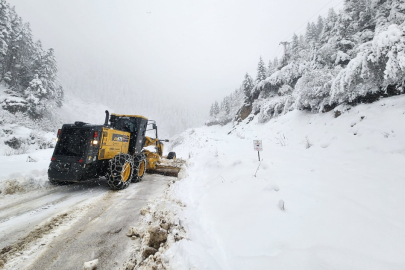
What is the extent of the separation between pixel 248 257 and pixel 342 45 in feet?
69.6

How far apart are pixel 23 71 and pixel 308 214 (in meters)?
43.9

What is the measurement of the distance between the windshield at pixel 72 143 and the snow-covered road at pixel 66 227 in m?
1.11

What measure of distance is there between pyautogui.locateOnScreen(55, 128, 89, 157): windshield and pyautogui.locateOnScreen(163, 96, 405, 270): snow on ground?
3.01 m

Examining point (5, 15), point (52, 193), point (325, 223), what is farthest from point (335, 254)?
point (5, 15)

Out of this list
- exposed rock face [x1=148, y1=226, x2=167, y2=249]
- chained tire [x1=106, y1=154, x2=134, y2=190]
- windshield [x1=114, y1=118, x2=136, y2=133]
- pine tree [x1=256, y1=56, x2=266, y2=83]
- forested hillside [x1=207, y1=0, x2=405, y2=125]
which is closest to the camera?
exposed rock face [x1=148, y1=226, x2=167, y2=249]

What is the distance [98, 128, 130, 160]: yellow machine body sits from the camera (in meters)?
5.23

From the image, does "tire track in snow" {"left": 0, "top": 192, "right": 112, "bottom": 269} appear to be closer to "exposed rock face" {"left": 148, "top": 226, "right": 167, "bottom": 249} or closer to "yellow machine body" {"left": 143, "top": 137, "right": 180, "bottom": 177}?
"exposed rock face" {"left": 148, "top": 226, "right": 167, "bottom": 249}

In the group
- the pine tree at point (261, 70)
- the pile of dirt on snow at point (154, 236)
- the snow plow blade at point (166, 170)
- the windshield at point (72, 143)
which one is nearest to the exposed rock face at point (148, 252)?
the pile of dirt on snow at point (154, 236)

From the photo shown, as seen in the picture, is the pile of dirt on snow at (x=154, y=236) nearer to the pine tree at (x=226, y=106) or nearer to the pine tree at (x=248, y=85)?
the pine tree at (x=248, y=85)

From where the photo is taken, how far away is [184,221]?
2857 millimetres

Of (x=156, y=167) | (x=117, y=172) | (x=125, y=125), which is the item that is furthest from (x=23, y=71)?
(x=117, y=172)

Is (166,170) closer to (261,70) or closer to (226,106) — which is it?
(261,70)

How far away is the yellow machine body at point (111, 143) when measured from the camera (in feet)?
17.2

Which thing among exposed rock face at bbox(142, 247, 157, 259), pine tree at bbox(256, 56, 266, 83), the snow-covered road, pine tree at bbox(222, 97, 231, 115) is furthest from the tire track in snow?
pine tree at bbox(222, 97, 231, 115)
